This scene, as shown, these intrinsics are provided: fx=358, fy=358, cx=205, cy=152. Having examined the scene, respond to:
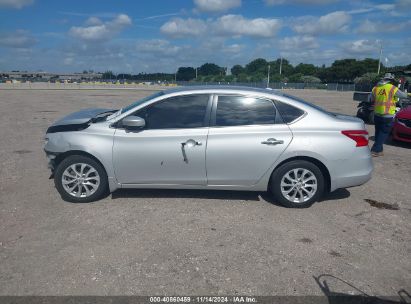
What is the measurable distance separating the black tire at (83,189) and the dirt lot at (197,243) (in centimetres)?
13

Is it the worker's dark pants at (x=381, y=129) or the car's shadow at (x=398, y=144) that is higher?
the worker's dark pants at (x=381, y=129)

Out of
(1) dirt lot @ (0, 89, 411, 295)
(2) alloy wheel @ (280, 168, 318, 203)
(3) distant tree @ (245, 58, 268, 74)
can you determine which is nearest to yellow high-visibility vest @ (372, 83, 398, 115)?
(1) dirt lot @ (0, 89, 411, 295)

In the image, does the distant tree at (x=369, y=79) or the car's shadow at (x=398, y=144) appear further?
the distant tree at (x=369, y=79)

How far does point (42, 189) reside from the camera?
564cm

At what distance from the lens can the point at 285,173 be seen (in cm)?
493

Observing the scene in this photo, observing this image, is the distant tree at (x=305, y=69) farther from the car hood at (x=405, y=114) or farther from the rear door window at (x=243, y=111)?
the rear door window at (x=243, y=111)

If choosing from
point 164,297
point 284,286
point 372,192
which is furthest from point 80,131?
point 372,192

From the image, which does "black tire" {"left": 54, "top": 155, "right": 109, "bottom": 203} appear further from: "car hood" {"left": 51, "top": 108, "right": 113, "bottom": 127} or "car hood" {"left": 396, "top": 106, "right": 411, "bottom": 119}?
"car hood" {"left": 396, "top": 106, "right": 411, "bottom": 119}

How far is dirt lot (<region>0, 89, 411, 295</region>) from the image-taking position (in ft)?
10.7

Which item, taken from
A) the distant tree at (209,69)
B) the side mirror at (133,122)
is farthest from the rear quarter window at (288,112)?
the distant tree at (209,69)

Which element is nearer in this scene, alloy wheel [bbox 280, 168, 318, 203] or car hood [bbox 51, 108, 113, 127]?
alloy wheel [bbox 280, 168, 318, 203]

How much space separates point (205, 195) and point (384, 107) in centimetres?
515

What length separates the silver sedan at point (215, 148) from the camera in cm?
483

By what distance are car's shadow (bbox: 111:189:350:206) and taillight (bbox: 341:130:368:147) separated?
0.99 m
